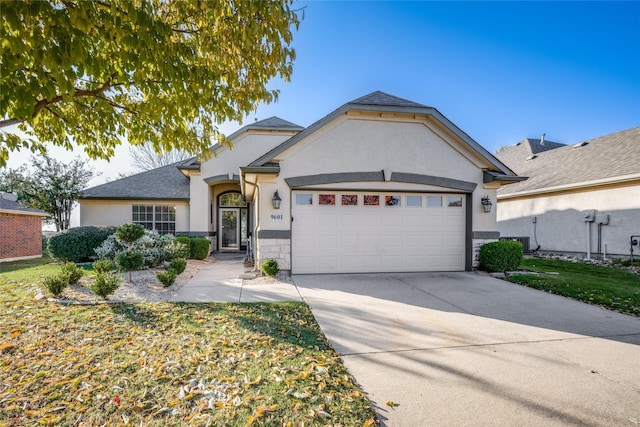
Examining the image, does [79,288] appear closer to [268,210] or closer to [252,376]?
[268,210]

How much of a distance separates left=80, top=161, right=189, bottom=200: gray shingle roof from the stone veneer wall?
332 inches

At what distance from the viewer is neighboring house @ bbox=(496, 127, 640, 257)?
1176 cm

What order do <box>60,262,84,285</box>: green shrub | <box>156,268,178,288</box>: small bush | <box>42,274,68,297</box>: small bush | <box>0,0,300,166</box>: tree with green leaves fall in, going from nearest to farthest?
<box>0,0,300,166</box>: tree with green leaves, <box>42,274,68,297</box>: small bush, <box>60,262,84,285</box>: green shrub, <box>156,268,178,288</box>: small bush

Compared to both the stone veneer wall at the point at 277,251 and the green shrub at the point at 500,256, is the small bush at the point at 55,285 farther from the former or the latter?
the green shrub at the point at 500,256

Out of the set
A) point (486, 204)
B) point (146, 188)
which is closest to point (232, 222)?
point (146, 188)

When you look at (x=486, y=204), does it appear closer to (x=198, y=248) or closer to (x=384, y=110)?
(x=384, y=110)

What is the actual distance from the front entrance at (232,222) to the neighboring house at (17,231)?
812 centimetres

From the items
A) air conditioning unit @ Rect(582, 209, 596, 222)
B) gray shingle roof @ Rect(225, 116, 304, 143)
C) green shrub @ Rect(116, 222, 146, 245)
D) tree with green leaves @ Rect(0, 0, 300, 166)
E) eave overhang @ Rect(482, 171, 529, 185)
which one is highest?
gray shingle roof @ Rect(225, 116, 304, 143)

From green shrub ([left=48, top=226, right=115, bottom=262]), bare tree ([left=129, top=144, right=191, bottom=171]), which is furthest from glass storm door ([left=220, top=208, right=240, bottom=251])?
bare tree ([left=129, top=144, right=191, bottom=171])

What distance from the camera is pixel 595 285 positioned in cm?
755

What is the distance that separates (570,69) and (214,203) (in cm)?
1708

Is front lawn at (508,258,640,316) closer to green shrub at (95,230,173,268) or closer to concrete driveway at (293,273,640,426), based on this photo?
concrete driveway at (293,273,640,426)

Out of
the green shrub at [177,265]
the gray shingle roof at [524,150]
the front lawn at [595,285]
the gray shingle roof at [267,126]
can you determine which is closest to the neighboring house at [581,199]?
the gray shingle roof at [524,150]

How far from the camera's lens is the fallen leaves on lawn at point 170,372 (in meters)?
2.52
